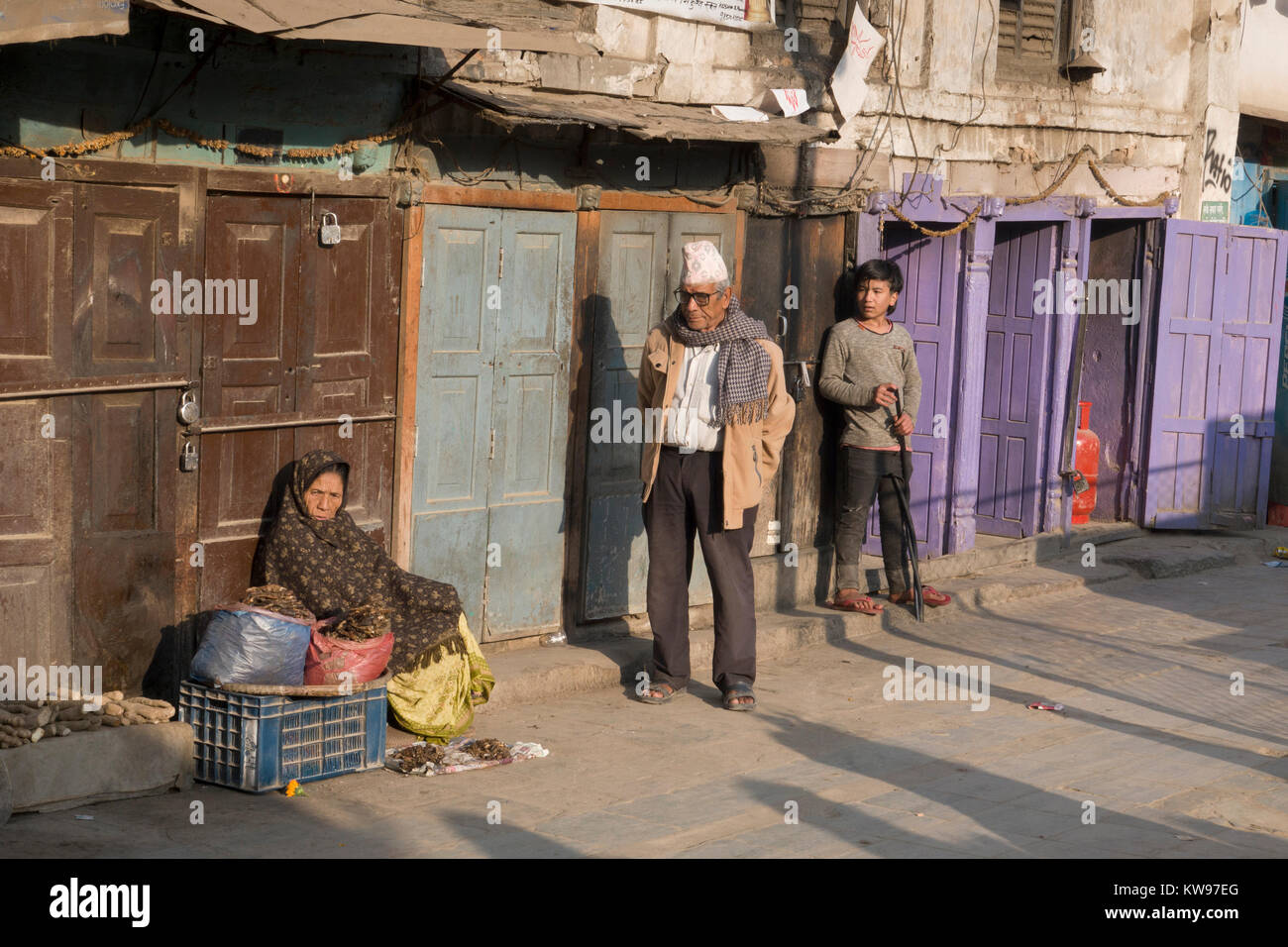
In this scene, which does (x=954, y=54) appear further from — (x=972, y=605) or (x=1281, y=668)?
(x=1281, y=668)

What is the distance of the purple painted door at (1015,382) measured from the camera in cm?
1282

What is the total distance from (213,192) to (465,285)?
1560 mm

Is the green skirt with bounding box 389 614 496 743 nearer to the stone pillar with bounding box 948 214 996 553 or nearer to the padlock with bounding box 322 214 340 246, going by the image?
the padlock with bounding box 322 214 340 246

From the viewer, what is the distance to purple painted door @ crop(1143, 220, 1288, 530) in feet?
44.6

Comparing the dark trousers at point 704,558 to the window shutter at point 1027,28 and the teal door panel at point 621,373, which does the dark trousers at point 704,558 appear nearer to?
the teal door panel at point 621,373

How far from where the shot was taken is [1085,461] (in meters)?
13.8

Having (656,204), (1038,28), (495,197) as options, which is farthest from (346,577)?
(1038,28)

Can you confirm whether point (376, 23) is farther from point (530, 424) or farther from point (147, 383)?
point (530, 424)

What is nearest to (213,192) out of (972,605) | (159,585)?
(159,585)

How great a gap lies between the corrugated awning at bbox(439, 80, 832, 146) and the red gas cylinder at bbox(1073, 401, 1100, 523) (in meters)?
4.55

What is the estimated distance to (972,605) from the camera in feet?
37.8

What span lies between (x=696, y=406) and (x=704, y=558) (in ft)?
2.55

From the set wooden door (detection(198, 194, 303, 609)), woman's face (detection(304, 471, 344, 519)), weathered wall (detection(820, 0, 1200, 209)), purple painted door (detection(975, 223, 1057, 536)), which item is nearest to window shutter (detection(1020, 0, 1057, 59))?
weathered wall (detection(820, 0, 1200, 209))

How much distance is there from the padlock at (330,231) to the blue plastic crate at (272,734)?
2116 millimetres
